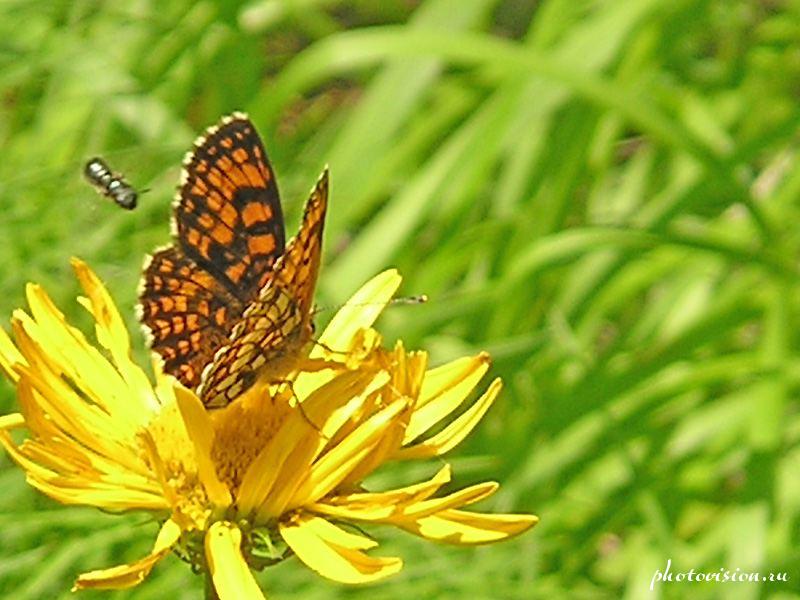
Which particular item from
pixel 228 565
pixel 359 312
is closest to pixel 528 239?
pixel 359 312

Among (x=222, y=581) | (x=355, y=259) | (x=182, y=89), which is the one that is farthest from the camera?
(x=182, y=89)

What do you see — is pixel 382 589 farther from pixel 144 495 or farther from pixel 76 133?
pixel 76 133

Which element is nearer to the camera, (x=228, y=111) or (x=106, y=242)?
(x=106, y=242)

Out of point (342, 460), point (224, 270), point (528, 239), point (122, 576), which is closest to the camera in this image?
point (122, 576)

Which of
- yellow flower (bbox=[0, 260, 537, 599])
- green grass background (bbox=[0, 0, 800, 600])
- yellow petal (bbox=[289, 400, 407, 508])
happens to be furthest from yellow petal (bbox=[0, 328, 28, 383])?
green grass background (bbox=[0, 0, 800, 600])

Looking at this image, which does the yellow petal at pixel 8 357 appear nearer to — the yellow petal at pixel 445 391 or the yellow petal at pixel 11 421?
the yellow petal at pixel 11 421

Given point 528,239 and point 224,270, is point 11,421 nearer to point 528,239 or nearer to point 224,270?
point 224,270

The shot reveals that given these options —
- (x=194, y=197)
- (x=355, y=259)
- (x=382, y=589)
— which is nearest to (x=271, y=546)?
(x=194, y=197)
